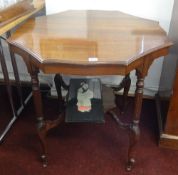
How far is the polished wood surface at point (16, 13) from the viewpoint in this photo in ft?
3.84

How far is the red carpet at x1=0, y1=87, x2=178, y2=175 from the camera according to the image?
1.26 m

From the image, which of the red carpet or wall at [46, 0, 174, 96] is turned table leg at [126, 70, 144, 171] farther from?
wall at [46, 0, 174, 96]

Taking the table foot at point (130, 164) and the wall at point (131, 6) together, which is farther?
the wall at point (131, 6)

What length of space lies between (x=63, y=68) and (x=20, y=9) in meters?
0.61

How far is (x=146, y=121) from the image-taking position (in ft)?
5.20

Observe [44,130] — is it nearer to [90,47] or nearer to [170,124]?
[90,47]

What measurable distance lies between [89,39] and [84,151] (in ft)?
2.15

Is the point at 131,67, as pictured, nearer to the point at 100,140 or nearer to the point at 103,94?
the point at 103,94

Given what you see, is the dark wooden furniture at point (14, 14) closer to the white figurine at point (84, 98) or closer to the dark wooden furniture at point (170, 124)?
the white figurine at point (84, 98)

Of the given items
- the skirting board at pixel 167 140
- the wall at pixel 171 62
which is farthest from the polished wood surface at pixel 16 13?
the skirting board at pixel 167 140

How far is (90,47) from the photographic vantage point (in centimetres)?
95

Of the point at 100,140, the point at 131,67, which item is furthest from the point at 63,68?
the point at 100,140

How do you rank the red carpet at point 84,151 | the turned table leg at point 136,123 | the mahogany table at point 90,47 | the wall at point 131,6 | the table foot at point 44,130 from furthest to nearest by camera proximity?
the wall at point 131,6 < the red carpet at point 84,151 < the table foot at point 44,130 < the turned table leg at point 136,123 < the mahogany table at point 90,47

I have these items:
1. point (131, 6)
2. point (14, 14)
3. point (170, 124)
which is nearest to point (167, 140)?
point (170, 124)
